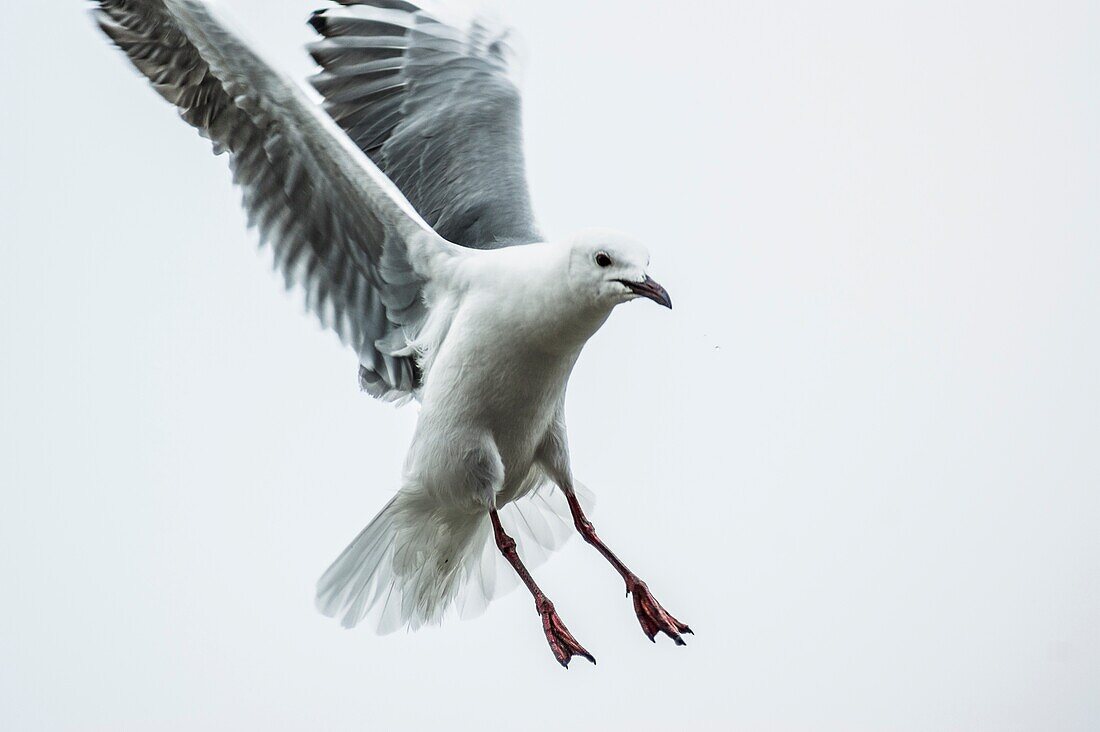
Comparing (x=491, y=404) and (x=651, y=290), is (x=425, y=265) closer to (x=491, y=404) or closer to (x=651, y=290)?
(x=491, y=404)

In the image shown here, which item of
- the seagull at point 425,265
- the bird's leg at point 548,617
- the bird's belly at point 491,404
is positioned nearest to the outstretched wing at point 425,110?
A: the seagull at point 425,265

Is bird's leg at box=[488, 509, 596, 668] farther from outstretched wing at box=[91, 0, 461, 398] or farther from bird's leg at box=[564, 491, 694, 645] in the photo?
outstretched wing at box=[91, 0, 461, 398]

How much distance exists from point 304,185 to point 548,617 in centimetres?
124

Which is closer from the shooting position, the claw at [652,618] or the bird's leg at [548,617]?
the bird's leg at [548,617]

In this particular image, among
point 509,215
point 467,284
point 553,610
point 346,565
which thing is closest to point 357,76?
point 509,215

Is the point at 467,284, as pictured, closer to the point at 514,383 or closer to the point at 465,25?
the point at 514,383

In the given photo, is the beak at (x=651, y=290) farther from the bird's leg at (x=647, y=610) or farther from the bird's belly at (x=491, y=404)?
the bird's leg at (x=647, y=610)

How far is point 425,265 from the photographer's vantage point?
4250mm

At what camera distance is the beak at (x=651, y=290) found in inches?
142

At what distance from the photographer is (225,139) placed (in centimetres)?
426

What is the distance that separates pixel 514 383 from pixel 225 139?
972 millimetres

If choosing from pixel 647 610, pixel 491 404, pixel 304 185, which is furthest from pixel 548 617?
pixel 304 185

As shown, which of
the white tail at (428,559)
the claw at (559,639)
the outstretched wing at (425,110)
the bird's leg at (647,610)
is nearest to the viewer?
the claw at (559,639)

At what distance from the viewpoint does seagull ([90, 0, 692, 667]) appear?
4.01m
